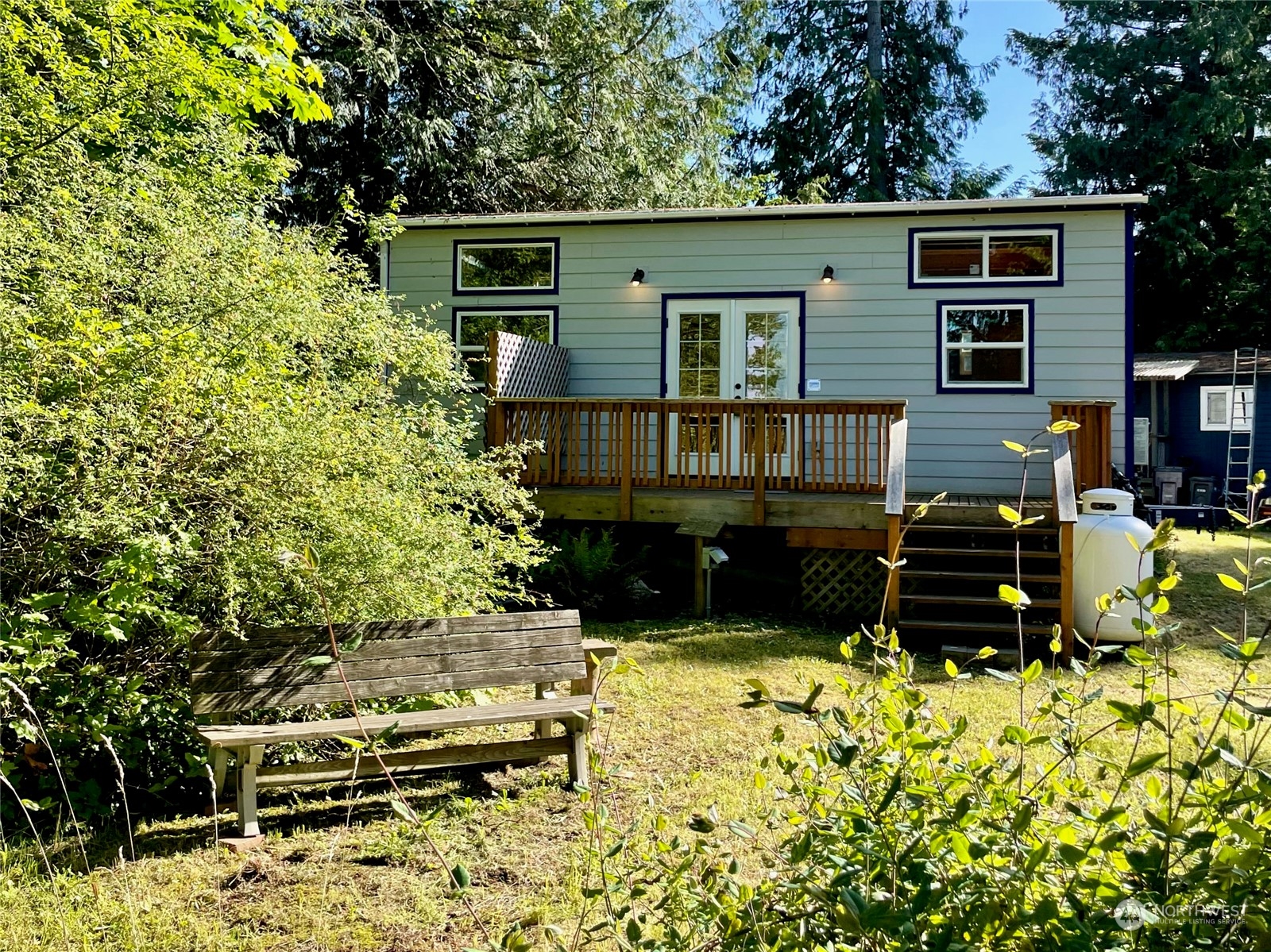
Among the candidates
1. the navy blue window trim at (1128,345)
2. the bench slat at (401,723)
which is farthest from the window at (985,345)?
the bench slat at (401,723)

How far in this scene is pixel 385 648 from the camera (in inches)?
163

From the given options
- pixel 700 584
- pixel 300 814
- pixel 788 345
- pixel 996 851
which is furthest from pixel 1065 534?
pixel 996 851

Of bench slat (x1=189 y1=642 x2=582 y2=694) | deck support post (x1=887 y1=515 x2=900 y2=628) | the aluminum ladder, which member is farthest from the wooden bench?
the aluminum ladder

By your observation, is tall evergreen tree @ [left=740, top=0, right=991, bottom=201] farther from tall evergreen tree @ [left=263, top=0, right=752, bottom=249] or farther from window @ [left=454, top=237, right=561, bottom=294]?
window @ [left=454, top=237, right=561, bottom=294]

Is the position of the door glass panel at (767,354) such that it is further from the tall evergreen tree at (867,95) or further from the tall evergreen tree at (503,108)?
the tall evergreen tree at (867,95)

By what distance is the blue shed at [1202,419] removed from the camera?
16.3 meters

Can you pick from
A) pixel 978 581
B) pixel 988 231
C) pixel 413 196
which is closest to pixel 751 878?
pixel 978 581

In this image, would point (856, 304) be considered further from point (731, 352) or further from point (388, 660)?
point (388, 660)

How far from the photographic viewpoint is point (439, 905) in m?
3.23

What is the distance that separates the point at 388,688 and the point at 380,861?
2.56 ft

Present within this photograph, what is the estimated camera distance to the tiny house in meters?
8.91

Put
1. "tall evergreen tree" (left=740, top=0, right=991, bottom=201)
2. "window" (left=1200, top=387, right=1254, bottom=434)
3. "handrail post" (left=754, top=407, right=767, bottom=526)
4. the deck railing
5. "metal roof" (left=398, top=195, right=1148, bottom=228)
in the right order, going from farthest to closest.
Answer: "tall evergreen tree" (left=740, top=0, right=991, bottom=201) → "window" (left=1200, top=387, right=1254, bottom=434) → "metal roof" (left=398, top=195, right=1148, bottom=228) → the deck railing → "handrail post" (left=754, top=407, right=767, bottom=526)

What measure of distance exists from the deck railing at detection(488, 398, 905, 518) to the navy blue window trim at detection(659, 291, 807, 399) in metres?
0.86

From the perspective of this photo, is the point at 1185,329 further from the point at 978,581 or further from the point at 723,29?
the point at 978,581
